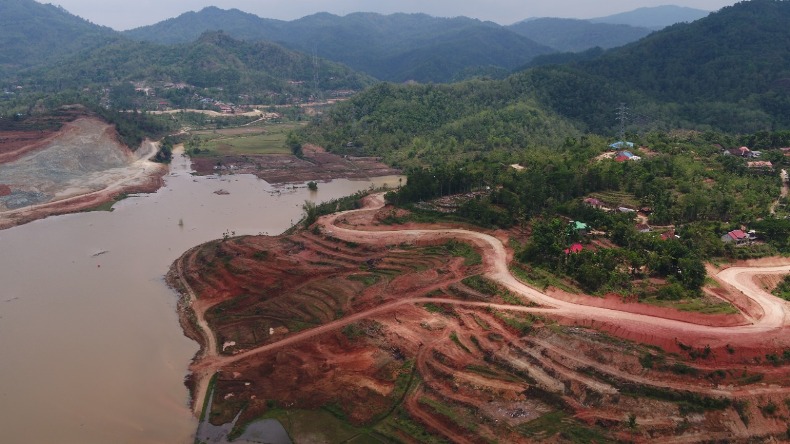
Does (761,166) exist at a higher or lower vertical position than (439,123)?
higher

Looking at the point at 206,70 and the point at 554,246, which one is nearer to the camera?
the point at 554,246

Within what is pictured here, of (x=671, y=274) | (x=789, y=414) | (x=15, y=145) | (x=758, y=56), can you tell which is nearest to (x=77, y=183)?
(x=15, y=145)

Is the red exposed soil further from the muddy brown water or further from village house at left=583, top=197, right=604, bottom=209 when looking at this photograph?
village house at left=583, top=197, right=604, bottom=209

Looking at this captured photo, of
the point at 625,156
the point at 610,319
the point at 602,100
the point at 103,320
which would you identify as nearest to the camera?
the point at 610,319

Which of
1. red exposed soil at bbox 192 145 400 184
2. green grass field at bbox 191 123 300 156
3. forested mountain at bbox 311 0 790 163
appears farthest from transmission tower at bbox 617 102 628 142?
green grass field at bbox 191 123 300 156

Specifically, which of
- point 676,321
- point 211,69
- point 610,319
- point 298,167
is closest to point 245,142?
point 298,167

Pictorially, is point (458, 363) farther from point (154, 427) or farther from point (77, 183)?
point (77, 183)

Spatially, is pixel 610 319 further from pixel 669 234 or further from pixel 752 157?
pixel 752 157
